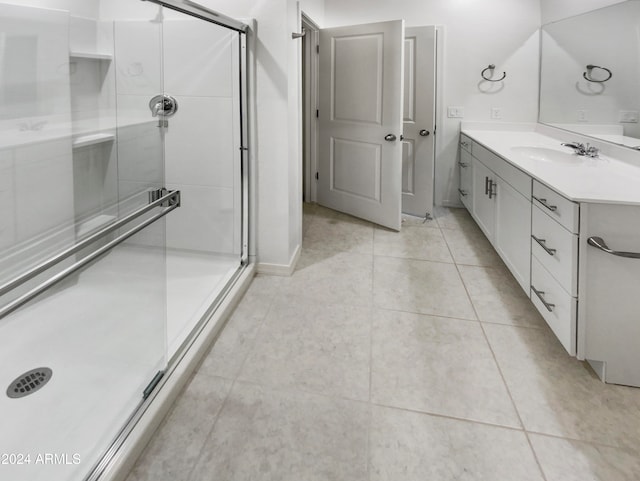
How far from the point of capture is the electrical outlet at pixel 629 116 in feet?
8.09

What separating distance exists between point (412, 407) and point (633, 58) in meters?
2.45

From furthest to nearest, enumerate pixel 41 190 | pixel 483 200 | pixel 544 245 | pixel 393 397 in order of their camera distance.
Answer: pixel 483 200
pixel 544 245
pixel 393 397
pixel 41 190

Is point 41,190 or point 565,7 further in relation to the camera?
point 565,7

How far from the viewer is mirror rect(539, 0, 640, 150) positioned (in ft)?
8.28

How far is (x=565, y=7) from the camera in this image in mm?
3447

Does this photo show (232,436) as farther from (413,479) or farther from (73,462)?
(413,479)

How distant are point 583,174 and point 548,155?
3.02 feet

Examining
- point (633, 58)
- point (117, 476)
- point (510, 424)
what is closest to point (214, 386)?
point (117, 476)

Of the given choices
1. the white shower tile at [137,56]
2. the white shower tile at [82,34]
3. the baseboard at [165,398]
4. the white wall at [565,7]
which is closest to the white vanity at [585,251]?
the white wall at [565,7]

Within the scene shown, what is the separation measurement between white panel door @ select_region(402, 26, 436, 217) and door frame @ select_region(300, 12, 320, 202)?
0.89 m

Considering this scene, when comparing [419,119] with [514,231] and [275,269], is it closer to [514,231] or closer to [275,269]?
[514,231]

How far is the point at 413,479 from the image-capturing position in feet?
4.37

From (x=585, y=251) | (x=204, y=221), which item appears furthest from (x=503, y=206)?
(x=204, y=221)

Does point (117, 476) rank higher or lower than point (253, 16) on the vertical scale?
lower
